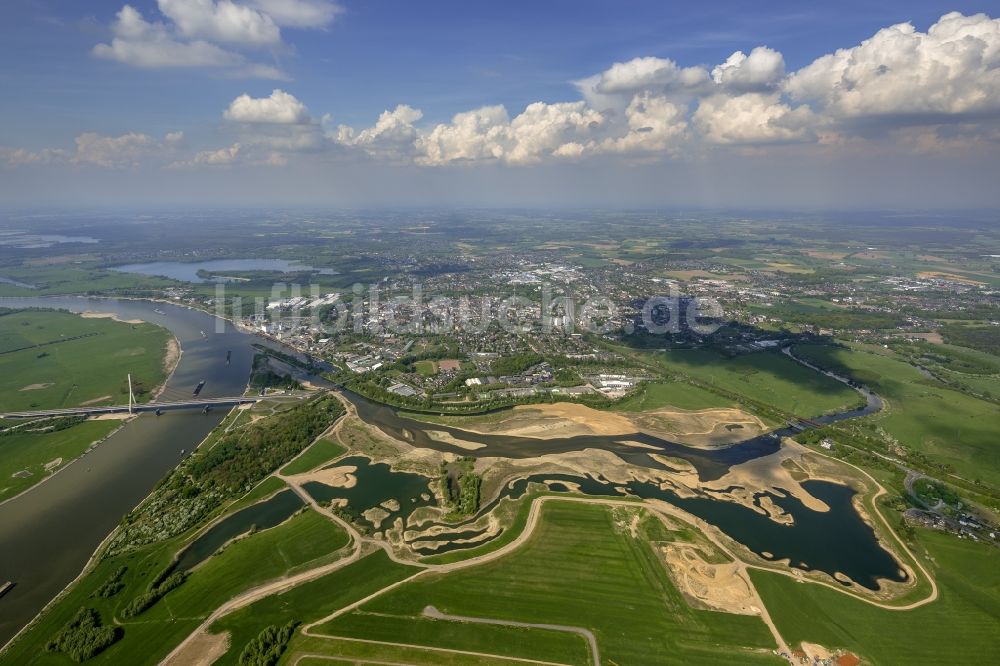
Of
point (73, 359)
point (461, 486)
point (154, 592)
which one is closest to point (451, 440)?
point (461, 486)

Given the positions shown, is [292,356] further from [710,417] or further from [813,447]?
[813,447]

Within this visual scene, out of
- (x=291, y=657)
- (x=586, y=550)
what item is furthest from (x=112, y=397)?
(x=586, y=550)

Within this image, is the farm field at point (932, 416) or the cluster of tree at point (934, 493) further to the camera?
the farm field at point (932, 416)

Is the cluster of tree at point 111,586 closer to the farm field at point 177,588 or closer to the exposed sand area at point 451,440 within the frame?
the farm field at point 177,588

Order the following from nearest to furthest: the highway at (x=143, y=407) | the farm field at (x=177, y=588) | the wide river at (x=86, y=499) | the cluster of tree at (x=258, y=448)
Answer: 1. the farm field at (x=177, y=588)
2. the wide river at (x=86, y=499)
3. the cluster of tree at (x=258, y=448)
4. the highway at (x=143, y=407)

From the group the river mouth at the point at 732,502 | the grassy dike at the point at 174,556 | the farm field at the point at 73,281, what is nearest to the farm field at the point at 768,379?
the river mouth at the point at 732,502

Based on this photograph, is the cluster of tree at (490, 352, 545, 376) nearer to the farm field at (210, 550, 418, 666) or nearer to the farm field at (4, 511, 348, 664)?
the farm field at (4, 511, 348, 664)

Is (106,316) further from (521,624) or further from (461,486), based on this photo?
(521,624)
